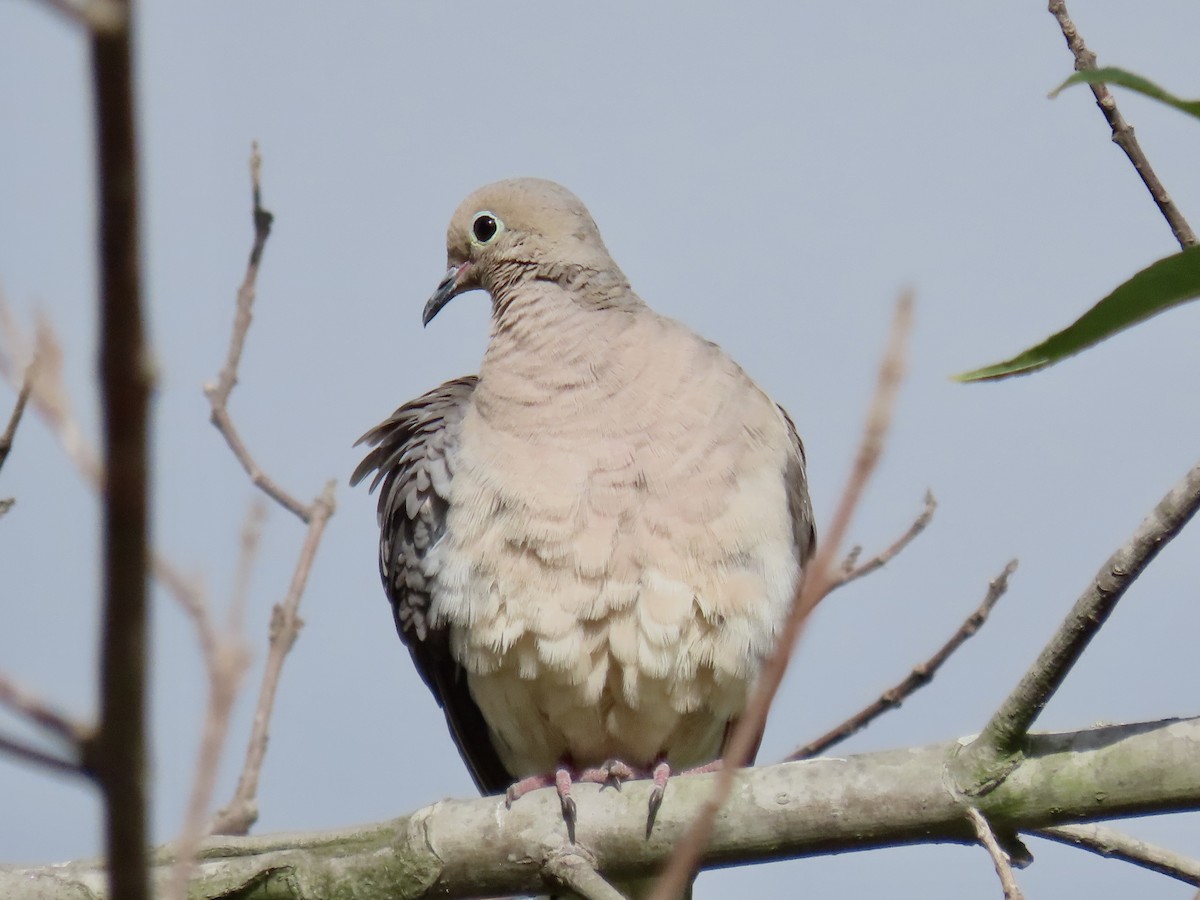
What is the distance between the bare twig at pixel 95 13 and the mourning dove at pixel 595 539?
2.89 m

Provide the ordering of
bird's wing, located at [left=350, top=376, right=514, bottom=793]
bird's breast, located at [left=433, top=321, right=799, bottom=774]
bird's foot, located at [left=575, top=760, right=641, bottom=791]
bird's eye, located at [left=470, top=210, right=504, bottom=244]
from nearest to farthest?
1. bird's foot, located at [left=575, top=760, right=641, bottom=791]
2. bird's breast, located at [left=433, top=321, right=799, bottom=774]
3. bird's wing, located at [left=350, top=376, right=514, bottom=793]
4. bird's eye, located at [left=470, top=210, right=504, bottom=244]

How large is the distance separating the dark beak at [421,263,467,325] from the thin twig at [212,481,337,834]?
1659mm

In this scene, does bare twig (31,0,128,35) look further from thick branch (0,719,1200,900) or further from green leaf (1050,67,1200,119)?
thick branch (0,719,1200,900)

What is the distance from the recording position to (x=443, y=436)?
14.6 feet

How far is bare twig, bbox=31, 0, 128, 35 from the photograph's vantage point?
73 centimetres

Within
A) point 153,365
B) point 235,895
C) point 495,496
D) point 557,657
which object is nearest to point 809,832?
point 235,895

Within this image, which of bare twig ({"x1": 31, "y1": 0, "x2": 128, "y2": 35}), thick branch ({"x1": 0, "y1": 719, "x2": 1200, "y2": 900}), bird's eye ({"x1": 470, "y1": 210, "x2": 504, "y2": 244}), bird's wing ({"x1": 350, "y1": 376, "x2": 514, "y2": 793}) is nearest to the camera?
bare twig ({"x1": 31, "y1": 0, "x2": 128, "y2": 35})

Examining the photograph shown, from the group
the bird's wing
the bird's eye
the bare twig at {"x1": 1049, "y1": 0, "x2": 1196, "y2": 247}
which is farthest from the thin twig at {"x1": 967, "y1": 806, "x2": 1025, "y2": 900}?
the bird's eye

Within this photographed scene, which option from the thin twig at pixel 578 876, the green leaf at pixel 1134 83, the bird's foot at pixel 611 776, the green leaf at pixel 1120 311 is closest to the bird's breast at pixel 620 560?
the bird's foot at pixel 611 776

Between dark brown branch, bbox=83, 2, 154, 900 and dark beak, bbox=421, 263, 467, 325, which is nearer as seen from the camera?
dark brown branch, bbox=83, 2, 154, 900

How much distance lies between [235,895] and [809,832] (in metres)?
1.10

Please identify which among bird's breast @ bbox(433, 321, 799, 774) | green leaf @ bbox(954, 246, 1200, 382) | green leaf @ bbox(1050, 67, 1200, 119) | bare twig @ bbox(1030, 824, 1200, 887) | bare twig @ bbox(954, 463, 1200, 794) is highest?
bird's breast @ bbox(433, 321, 799, 774)

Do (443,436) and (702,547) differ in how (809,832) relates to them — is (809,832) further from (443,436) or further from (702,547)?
(443,436)

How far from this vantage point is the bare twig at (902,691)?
352cm
